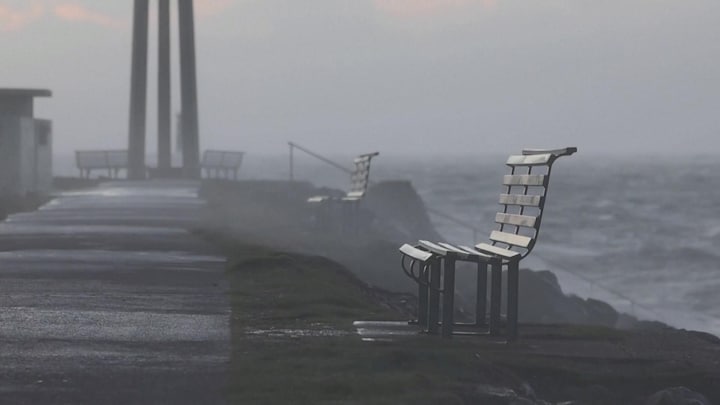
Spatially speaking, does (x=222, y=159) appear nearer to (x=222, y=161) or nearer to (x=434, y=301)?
(x=222, y=161)

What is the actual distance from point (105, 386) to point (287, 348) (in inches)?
65.4

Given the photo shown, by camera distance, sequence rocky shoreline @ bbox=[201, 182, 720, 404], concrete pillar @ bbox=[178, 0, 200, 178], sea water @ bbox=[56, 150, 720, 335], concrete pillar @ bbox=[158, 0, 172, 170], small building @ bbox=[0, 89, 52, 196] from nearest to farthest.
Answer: rocky shoreline @ bbox=[201, 182, 720, 404], small building @ bbox=[0, 89, 52, 196], sea water @ bbox=[56, 150, 720, 335], concrete pillar @ bbox=[178, 0, 200, 178], concrete pillar @ bbox=[158, 0, 172, 170]

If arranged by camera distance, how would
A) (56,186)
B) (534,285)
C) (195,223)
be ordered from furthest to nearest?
(56,186)
(534,285)
(195,223)

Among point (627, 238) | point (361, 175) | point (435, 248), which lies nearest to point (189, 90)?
point (361, 175)

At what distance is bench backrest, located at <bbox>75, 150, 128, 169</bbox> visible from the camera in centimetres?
4397

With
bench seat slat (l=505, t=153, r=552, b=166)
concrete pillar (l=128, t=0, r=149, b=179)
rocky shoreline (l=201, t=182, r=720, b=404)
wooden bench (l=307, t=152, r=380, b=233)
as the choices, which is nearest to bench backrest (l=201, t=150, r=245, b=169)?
concrete pillar (l=128, t=0, r=149, b=179)

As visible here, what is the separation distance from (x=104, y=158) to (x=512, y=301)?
35.2 meters

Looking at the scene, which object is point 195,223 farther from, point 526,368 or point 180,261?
point 526,368

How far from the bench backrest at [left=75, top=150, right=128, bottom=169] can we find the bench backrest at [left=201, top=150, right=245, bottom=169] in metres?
2.34

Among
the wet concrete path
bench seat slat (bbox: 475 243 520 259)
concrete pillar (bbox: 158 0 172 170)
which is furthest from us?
concrete pillar (bbox: 158 0 172 170)

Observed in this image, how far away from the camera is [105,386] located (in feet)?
27.7

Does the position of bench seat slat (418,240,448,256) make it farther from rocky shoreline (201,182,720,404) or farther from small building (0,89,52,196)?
small building (0,89,52,196)

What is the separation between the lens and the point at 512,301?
10.6 metres

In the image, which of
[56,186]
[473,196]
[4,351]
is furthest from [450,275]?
[473,196]
